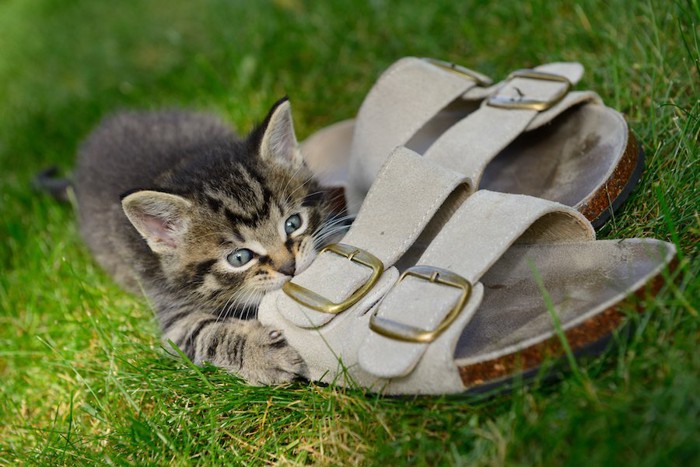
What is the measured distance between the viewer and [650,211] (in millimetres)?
2115

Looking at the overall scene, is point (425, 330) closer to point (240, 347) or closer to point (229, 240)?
point (240, 347)

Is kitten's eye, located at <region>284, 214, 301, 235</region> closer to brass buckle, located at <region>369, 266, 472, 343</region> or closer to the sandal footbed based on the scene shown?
the sandal footbed

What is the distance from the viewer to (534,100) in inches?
95.4

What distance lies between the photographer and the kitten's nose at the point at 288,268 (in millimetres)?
2209

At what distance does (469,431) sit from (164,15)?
5.91 metres

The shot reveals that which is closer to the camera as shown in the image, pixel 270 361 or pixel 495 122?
pixel 270 361

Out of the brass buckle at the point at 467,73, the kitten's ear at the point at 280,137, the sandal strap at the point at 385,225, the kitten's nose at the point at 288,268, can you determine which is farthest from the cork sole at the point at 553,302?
the kitten's ear at the point at 280,137

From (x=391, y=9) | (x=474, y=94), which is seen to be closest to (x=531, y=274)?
(x=474, y=94)

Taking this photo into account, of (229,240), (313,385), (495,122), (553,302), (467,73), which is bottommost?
(313,385)

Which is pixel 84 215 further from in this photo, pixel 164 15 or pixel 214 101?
pixel 164 15

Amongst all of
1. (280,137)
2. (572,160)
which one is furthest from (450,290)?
(280,137)

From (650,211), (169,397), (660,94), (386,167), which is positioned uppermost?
(386,167)

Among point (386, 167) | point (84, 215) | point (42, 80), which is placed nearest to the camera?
point (386, 167)

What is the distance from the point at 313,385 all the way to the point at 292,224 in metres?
0.69
